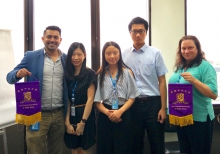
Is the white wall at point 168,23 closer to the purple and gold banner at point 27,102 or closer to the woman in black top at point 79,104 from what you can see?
the woman in black top at point 79,104

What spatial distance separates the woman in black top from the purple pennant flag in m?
0.75

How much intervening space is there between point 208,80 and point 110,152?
1108 mm

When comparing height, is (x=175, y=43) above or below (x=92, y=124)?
above

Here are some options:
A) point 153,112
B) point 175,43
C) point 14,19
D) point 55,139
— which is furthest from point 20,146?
point 175,43

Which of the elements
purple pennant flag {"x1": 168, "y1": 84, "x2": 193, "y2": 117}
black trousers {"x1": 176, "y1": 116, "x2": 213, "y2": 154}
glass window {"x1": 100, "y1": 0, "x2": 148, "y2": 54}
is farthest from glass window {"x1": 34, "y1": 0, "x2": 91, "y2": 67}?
black trousers {"x1": 176, "y1": 116, "x2": 213, "y2": 154}

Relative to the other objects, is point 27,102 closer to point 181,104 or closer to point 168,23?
point 181,104

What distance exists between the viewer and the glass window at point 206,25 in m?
2.87

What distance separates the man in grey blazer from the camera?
1.93m

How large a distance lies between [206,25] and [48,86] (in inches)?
95.3

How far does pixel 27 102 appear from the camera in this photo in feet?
5.97

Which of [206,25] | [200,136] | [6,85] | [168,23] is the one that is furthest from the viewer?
[206,25]

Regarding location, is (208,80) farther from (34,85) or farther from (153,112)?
(34,85)

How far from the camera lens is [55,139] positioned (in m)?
2.05

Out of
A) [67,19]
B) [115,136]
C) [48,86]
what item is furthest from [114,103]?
[67,19]
